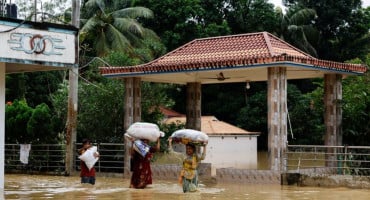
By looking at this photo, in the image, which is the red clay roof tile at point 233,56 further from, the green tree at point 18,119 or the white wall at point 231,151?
the white wall at point 231,151

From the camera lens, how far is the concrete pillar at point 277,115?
18484 mm

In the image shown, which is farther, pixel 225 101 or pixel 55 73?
pixel 225 101

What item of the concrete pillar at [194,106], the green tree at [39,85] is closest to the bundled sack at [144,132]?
the concrete pillar at [194,106]

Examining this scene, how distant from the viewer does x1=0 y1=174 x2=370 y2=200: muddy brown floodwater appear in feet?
49.6

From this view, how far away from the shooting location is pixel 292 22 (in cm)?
4091

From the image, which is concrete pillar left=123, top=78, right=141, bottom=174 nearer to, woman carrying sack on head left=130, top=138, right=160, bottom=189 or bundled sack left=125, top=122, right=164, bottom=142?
woman carrying sack on head left=130, top=138, right=160, bottom=189

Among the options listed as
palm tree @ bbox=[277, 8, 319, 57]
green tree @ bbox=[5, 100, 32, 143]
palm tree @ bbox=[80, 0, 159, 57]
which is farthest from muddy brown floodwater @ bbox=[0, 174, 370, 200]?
palm tree @ bbox=[277, 8, 319, 57]

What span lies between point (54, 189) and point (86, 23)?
18.7 meters

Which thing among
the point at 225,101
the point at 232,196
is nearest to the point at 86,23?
the point at 225,101

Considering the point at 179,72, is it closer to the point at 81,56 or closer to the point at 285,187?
the point at 285,187

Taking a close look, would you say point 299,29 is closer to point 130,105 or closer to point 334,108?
point 334,108

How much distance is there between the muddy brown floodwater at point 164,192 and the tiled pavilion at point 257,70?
1782 mm

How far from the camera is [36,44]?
13664 mm

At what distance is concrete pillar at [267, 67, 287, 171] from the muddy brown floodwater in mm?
1079
